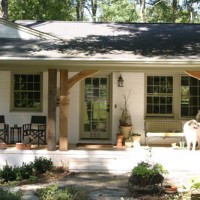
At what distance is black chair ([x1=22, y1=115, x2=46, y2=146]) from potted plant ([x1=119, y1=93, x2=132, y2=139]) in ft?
7.73

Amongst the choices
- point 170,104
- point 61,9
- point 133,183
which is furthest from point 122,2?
point 133,183

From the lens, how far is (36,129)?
464 inches

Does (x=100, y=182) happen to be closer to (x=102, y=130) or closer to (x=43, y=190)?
(x=43, y=190)

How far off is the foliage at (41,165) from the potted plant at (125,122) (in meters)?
3.00

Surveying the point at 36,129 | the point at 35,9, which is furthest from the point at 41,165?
the point at 35,9

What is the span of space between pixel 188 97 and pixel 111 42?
10.2 feet

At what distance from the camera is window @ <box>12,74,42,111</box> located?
12258 mm

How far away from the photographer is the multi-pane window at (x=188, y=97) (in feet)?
40.3

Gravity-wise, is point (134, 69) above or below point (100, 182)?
above

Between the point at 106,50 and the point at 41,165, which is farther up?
the point at 106,50

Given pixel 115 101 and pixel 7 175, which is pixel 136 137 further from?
pixel 7 175

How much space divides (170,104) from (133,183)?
5.47 meters

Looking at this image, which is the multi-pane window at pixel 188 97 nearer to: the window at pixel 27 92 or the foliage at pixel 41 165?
the window at pixel 27 92

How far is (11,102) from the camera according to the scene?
12.1 m
